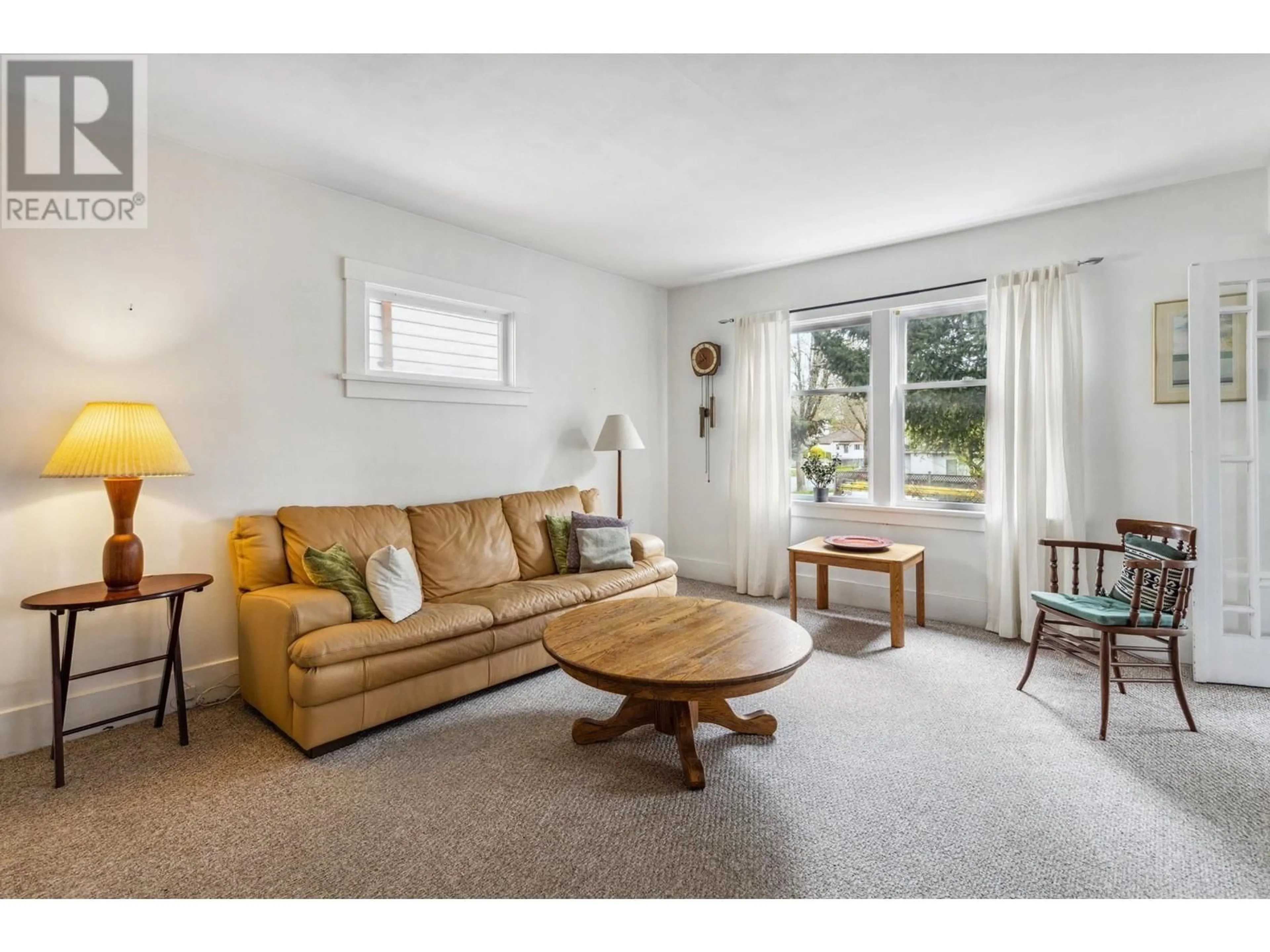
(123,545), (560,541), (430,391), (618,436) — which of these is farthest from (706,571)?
(123,545)

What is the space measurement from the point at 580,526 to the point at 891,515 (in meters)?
2.29

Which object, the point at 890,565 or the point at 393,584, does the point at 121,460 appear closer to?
the point at 393,584

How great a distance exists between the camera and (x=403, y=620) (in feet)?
8.38

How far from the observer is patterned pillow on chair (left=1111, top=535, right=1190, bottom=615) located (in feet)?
8.06

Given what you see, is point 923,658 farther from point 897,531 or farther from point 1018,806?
point 1018,806

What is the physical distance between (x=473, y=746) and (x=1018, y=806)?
1993 millimetres

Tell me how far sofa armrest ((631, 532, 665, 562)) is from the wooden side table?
7.59ft

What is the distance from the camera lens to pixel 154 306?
265 cm

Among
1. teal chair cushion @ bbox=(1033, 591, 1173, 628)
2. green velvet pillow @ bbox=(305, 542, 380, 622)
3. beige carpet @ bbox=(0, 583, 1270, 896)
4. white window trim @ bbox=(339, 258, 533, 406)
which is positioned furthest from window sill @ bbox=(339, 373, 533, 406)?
teal chair cushion @ bbox=(1033, 591, 1173, 628)

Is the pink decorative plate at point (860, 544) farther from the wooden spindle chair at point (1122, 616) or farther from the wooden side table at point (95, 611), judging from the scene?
the wooden side table at point (95, 611)

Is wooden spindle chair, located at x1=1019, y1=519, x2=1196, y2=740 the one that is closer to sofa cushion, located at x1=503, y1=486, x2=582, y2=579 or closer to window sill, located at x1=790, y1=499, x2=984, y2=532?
window sill, located at x1=790, y1=499, x2=984, y2=532

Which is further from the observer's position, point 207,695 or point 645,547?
point 645,547

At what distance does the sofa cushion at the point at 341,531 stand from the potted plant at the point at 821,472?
9.89ft

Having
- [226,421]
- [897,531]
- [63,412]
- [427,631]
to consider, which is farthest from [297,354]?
[897,531]
